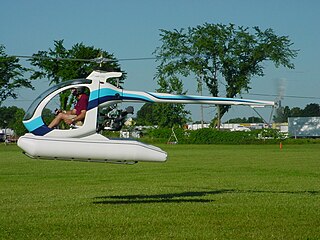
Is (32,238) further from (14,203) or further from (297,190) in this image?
(297,190)

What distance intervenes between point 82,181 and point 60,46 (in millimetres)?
5111

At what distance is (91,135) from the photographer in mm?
17203

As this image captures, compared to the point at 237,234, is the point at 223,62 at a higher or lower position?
higher

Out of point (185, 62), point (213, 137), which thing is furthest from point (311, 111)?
point (185, 62)

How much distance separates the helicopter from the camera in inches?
655

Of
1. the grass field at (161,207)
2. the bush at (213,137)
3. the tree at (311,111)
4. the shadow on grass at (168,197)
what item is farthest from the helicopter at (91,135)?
the tree at (311,111)

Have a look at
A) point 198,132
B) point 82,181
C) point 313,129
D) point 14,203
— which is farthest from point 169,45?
point 14,203

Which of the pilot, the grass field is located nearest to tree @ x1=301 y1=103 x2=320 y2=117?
the grass field

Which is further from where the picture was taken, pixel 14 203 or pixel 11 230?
pixel 14 203

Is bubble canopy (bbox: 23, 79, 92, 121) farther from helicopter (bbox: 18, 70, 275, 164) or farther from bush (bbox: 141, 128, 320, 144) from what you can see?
bush (bbox: 141, 128, 320, 144)

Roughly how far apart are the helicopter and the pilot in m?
0.11

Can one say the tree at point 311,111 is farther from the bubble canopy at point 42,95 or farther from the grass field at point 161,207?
the bubble canopy at point 42,95

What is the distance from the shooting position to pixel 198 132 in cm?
9031

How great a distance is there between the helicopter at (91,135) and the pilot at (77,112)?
111mm
